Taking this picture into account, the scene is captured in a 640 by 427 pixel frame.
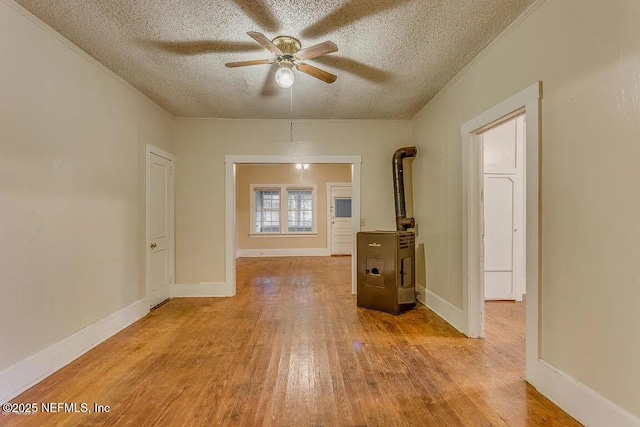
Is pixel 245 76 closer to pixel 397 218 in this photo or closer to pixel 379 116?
pixel 379 116

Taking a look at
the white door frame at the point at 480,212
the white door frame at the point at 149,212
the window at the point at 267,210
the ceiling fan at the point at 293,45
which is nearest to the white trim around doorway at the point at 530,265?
the white door frame at the point at 480,212

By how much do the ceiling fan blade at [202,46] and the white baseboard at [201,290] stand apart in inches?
121

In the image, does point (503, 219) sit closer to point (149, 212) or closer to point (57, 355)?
point (149, 212)

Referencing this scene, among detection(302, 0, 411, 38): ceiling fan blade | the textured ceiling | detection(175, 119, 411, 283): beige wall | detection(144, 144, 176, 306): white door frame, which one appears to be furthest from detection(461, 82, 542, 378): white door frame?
detection(144, 144, 176, 306): white door frame

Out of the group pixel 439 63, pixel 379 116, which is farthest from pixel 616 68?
pixel 379 116

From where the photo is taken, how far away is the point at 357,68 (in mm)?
2988

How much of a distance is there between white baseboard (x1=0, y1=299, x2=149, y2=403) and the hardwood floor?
0.22ft

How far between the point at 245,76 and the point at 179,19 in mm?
951

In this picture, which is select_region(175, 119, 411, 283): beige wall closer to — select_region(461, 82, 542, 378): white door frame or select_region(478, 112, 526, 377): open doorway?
select_region(478, 112, 526, 377): open doorway

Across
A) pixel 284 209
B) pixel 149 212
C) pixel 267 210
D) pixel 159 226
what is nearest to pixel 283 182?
pixel 284 209

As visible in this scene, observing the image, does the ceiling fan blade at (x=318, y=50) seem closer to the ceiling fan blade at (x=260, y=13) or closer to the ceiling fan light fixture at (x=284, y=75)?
the ceiling fan light fixture at (x=284, y=75)

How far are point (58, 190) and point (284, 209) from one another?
656 centimetres

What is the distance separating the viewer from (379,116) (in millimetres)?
4438

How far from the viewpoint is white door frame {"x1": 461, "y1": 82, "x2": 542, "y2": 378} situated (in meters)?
2.07
